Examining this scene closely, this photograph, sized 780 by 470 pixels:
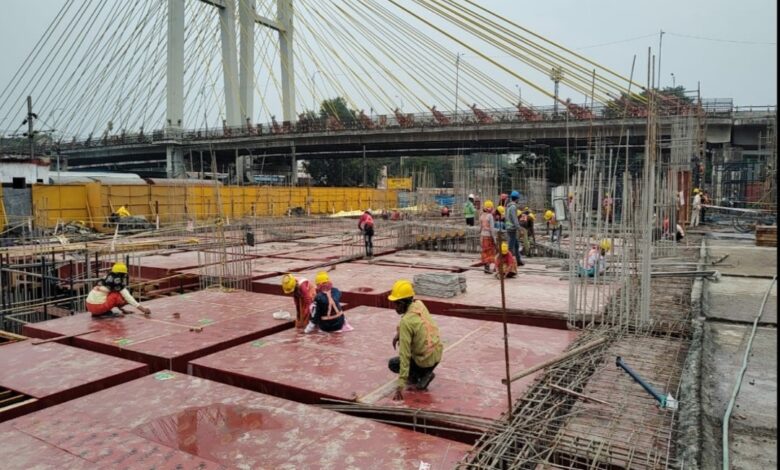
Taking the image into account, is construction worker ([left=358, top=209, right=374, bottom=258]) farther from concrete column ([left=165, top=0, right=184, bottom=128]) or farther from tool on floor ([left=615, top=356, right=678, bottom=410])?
concrete column ([left=165, top=0, right=184, bottom=128])

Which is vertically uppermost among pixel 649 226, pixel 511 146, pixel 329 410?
pixel 511 146

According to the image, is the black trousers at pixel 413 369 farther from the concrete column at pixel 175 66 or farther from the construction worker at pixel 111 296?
the concrete column at pixel 175 66

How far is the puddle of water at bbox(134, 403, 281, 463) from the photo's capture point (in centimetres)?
407

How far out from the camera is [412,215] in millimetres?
22000

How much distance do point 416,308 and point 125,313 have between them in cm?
542

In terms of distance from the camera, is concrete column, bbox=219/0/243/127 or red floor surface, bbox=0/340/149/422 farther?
concrete column, bbox=219/0/243/127

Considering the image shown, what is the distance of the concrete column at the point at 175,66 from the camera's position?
142 feet

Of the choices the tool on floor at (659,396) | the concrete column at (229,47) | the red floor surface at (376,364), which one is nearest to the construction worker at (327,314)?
the red floor surface at (376,364)

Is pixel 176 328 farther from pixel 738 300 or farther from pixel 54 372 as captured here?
pixel 738 300

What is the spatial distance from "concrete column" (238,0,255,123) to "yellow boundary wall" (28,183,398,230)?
1466 centimetres

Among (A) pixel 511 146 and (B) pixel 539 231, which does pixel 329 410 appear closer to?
(B) pixel 539 231

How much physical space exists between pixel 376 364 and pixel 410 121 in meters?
35.6

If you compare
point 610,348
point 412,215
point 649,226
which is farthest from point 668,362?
point 412,215

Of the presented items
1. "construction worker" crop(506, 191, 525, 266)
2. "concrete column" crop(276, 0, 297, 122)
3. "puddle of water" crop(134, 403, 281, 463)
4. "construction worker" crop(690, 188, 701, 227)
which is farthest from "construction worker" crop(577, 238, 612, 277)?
"concrete column" crop(276, 0, 297, 122)
